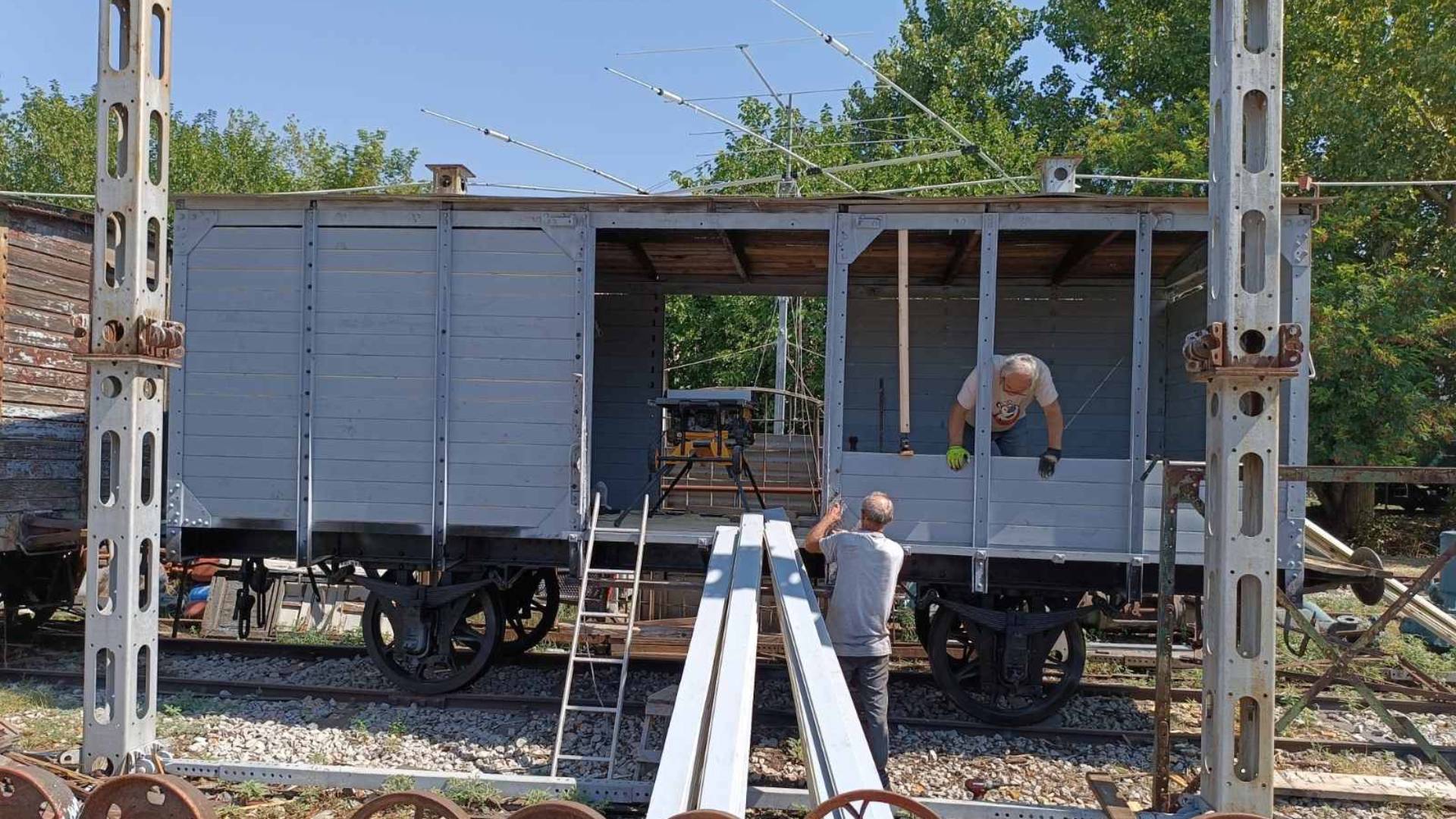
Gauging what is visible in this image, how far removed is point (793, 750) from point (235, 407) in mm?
5015

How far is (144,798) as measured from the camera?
4.21 meters

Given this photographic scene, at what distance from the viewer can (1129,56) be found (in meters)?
24.0

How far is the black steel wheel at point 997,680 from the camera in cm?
711

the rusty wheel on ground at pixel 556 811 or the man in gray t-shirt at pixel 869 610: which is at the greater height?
the man in gray t-shirt at pixel 869 610

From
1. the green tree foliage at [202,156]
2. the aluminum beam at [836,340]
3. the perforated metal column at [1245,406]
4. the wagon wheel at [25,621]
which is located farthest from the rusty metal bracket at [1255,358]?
the green tree foliage at [202,156]

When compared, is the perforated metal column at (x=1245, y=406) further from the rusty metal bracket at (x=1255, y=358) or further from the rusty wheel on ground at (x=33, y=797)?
the rusty wheel on ground at (x=33, y=797)

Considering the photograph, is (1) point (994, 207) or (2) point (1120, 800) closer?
(2) point (1120, 800)

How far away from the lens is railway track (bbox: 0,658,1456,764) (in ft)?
21.7

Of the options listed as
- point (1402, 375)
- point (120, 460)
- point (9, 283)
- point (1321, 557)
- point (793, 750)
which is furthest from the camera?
point (1402, 375)

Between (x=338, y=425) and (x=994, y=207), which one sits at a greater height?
(x=994, y=207)

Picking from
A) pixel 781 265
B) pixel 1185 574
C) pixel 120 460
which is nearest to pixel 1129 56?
pixel 781 265

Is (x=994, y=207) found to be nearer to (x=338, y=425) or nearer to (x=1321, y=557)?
(x=1321, y=557)

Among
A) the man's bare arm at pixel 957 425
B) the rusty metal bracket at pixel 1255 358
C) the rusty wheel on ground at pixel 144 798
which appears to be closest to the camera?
the rusty wheel on ground at pixel 144 798

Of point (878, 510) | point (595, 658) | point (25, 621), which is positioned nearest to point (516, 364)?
point (595, 658)
